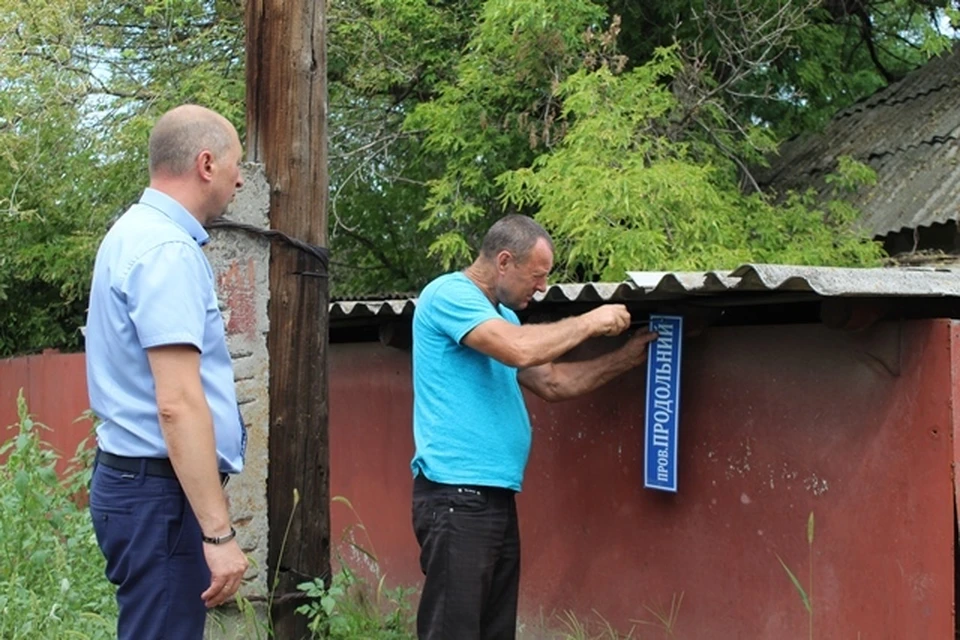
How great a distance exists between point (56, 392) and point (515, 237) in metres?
9.50

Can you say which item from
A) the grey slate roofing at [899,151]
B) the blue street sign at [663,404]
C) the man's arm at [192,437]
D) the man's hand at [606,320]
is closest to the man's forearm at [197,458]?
the man's arm at [192,437]

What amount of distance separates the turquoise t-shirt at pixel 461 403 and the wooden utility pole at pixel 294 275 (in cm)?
87

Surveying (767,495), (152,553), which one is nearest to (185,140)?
(152,553)

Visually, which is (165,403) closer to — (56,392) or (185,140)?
(185,140)

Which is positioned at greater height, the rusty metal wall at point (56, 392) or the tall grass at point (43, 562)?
the rusty metal wall at point (56, 392)

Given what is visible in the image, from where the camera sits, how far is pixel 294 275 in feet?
16.1

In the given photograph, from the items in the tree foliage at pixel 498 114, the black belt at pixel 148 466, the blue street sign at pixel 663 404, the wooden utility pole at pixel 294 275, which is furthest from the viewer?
the tree foliage at pixel 498 114

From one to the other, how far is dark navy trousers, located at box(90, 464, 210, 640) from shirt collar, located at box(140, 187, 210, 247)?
2.18 ft

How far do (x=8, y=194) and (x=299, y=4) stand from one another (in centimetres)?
1083

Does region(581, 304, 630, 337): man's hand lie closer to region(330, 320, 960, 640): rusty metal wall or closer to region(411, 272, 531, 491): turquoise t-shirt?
region(411, 272, 531, 491): turquoise t-shirt

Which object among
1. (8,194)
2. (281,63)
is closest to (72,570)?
(281,63)

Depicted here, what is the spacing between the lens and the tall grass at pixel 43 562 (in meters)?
4.87

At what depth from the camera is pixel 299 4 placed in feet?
15.9

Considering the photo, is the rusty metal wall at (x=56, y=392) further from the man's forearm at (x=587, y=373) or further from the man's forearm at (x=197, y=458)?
the man's forearm at (x=197, y=458)
